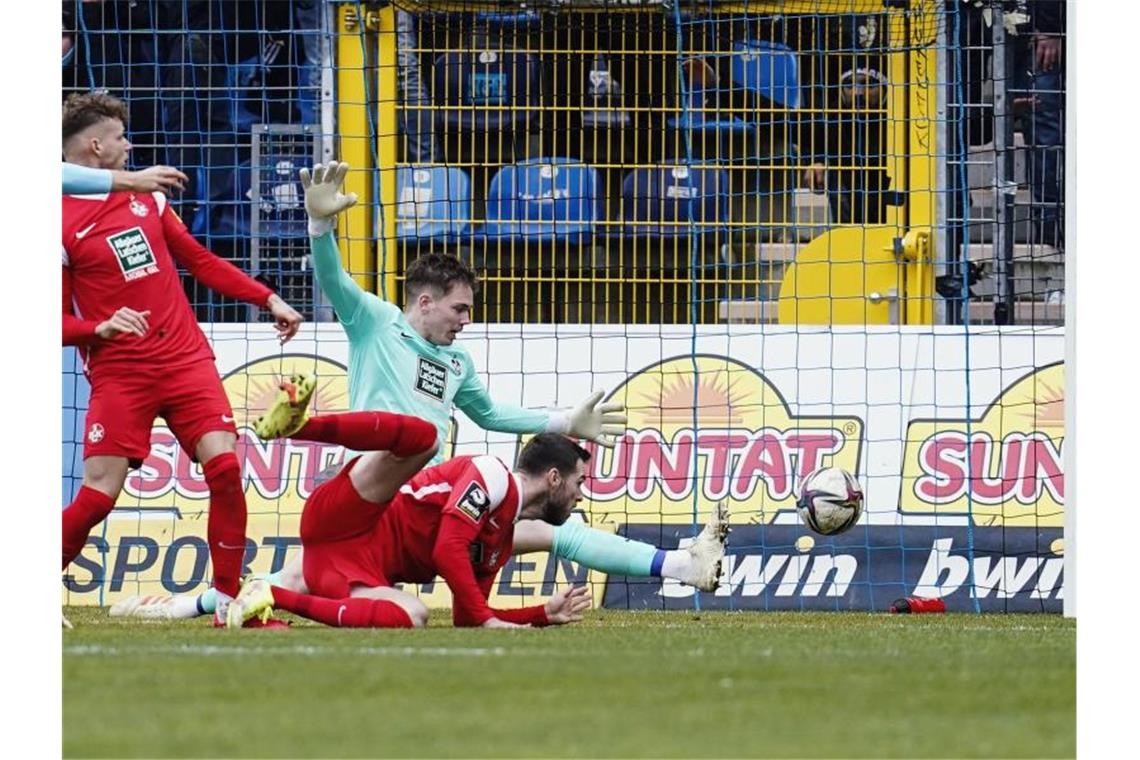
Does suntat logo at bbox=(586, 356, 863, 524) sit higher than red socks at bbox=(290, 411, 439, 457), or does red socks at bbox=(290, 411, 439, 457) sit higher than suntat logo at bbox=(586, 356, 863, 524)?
red socks at bbox=(290, 411, 439, 457)

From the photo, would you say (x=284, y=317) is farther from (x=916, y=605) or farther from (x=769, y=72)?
(x=769, y=72)

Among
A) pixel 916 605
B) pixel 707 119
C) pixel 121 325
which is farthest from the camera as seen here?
pixel 707 119

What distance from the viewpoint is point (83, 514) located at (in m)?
6.58

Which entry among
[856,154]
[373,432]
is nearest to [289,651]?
[373,432]

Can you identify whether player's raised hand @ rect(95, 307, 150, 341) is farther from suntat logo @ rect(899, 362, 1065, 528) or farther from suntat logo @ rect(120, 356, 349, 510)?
suntat logo @ rect(899, 362, 1065, 528)

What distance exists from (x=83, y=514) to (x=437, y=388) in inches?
56.0

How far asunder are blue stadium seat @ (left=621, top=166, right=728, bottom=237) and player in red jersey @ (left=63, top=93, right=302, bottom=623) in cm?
453

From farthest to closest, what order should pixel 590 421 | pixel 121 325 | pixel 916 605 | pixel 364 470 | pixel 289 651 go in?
pixel 916 605 → pixel 590 421 → pixel 364 470 → pixel 121 325 → pixel 289 651

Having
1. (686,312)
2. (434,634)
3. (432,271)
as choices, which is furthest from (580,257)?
(434,634)

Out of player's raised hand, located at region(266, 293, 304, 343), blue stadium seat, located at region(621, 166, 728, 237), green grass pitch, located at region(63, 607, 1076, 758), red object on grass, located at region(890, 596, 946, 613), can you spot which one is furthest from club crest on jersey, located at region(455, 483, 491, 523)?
blue stadium seat, located at region(621, 166, 728, 237)

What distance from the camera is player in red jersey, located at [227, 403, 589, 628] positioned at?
6.43 metres

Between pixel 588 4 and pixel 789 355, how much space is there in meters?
2.63

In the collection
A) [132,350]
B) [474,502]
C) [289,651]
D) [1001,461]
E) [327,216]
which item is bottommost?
[289,651]

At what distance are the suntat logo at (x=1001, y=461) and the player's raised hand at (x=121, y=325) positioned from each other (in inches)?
158
